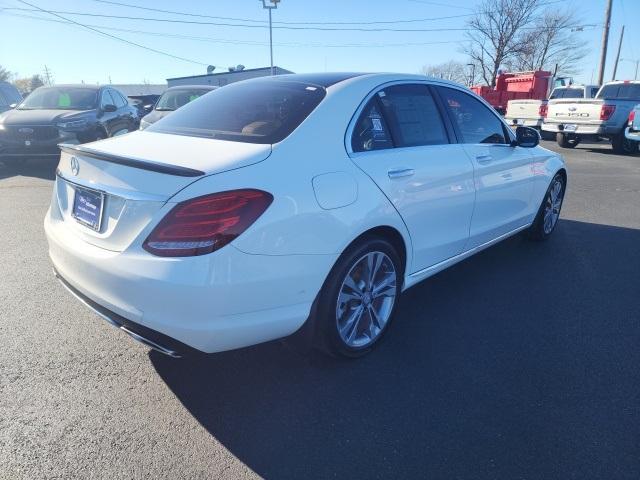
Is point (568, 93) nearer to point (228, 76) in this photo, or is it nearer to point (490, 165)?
point (490, 165)

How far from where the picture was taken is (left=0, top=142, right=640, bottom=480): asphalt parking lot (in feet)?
6.90

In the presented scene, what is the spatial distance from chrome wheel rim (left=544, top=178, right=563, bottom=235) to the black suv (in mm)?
7818

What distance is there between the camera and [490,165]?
381 centimetres

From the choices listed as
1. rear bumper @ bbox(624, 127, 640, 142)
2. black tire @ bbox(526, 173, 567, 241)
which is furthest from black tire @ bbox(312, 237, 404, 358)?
rear bumper @ bbox(624, 127, 640, 142)

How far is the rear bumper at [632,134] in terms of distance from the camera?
43.9ft

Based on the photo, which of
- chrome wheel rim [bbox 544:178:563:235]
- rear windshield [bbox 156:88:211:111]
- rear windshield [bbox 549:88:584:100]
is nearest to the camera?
chrome wheel rim [bbox 544:178:563:235]

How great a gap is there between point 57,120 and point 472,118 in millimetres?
7783

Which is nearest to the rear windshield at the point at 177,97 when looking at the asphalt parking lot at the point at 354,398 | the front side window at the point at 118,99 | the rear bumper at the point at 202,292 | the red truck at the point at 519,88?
the front side window at the point at 118,99

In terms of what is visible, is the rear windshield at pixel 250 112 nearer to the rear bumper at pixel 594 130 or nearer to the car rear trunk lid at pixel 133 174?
the car rear trunk lid at pixel 133 174

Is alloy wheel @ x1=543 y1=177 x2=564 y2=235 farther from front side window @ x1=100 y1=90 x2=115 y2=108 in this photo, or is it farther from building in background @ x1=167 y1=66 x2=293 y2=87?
building in background @ x1=167 y1=66 x2=293 y2=87

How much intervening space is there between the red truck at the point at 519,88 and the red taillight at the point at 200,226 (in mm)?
21884

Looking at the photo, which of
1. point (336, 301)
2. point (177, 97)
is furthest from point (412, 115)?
point (177, 97)

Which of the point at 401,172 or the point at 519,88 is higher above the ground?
the point at 401,172

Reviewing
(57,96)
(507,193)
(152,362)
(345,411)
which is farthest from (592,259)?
(57,96)
